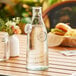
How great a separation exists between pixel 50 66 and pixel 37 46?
0.49 ft

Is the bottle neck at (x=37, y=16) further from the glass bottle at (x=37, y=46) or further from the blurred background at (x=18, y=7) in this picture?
the blurred background at (x=18, y=7)

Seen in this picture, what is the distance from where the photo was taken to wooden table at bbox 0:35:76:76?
5.50 feet

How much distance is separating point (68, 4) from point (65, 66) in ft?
6.67

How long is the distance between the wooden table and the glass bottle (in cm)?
4

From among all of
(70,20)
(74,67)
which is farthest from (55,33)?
(70,20)

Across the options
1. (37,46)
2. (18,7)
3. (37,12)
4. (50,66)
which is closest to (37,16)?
(37,12)

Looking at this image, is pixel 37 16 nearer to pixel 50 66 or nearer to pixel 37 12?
pixel 37 12

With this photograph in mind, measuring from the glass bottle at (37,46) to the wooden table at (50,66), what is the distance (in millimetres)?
44

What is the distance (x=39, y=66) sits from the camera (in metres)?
1.74

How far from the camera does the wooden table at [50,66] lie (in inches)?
66.1

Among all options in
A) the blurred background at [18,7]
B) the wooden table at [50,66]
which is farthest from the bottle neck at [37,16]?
the blurred background at [18,7]

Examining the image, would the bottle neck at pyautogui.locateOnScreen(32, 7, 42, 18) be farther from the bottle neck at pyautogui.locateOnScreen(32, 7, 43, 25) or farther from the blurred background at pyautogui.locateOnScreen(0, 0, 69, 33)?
the blurred background at pyautogui.locateOnScreen(0, 0, 69, 33)

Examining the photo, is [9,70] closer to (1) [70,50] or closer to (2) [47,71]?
(2) [47,71]

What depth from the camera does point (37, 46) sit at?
1758 mm
